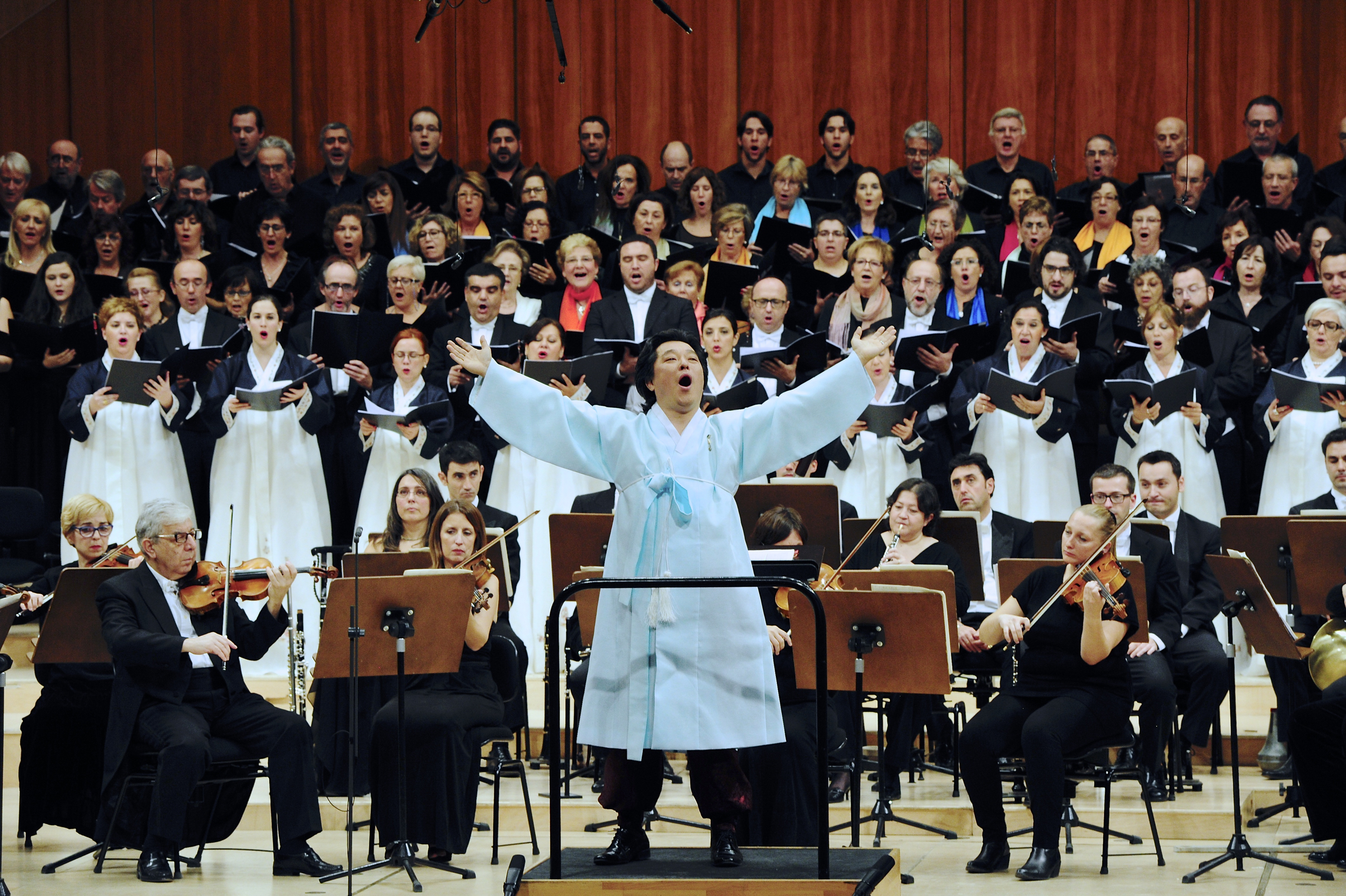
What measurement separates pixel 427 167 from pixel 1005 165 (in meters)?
3.09

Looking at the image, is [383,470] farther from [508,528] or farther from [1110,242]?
[1110,242]

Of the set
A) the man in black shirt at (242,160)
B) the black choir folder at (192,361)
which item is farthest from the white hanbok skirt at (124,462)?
the man in black shirt at (242,160)

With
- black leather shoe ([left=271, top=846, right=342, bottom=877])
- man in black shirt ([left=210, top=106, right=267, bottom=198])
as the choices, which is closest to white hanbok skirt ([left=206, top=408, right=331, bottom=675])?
black leather shoe ([left=271, top=846, right=342, bottom=877])

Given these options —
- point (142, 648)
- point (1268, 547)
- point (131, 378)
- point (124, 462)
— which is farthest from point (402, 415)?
point (1268, 547)

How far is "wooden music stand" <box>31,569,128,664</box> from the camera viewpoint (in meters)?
4.82

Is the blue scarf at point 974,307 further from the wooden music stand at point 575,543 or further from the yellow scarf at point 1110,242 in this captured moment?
the wooden music stand at point 575,543

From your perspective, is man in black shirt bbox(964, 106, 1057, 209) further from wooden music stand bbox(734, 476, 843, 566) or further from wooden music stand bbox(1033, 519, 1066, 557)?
wooden music stand bbox(734, 476, 843, 566)

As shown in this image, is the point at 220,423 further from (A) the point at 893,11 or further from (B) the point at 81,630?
(A) the point at 893,11

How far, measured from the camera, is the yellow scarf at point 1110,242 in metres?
7.85

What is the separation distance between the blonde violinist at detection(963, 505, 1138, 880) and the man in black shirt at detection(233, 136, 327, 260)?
15.9ft

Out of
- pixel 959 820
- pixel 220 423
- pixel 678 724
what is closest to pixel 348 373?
pixel 220 423

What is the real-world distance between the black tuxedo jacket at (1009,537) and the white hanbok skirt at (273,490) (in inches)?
111

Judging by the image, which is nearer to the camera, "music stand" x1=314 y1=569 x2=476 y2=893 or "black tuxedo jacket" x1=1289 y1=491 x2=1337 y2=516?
"music stand" x1=314 y1=569 x2=476 y2=893

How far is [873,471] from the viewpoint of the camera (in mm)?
6844
